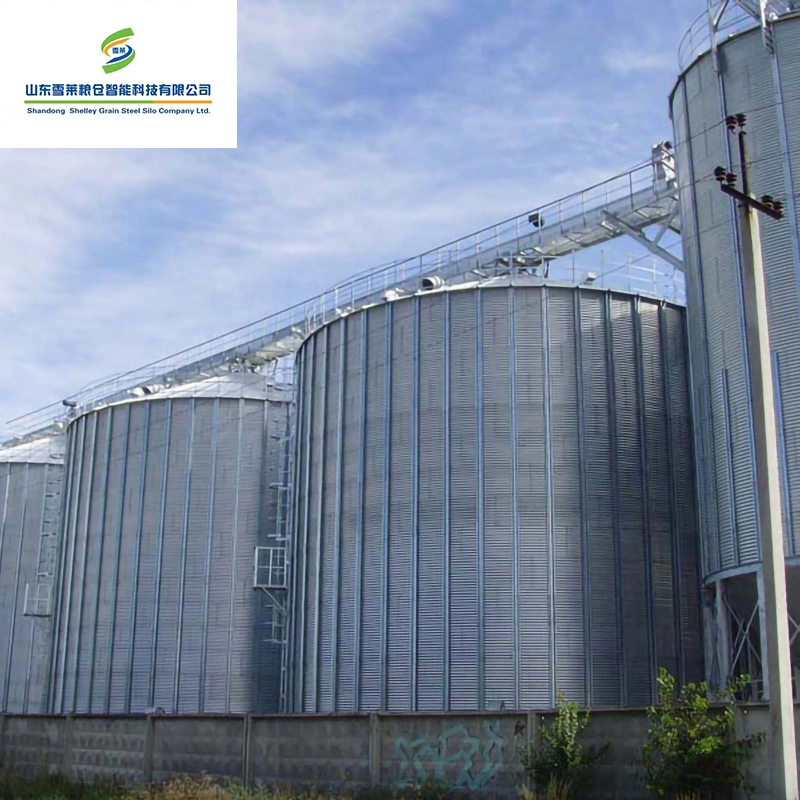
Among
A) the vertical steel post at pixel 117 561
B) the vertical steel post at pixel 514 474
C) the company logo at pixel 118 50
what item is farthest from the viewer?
the vertical steel post at pixel 117 561

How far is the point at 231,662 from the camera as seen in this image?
42.4 metres

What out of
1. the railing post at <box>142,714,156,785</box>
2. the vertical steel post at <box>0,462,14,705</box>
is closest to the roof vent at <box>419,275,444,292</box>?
the railing post at <box>142,714,156,785</box>

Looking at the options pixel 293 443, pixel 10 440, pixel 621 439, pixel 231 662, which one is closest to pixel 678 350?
pixel 621 439

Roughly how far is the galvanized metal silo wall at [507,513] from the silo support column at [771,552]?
51.0 feet

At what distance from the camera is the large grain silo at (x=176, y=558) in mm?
42625

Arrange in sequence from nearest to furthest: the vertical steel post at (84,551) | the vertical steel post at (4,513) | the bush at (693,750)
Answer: the bush at (693,750) → the vertical steel post at (84,551) → the vertical steel post at (4,513)

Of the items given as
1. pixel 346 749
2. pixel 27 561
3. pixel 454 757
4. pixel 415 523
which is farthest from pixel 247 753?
pixel 27 561

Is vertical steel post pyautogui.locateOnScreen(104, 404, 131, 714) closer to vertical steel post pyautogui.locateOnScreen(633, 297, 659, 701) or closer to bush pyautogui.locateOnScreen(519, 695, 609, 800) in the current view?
vertical steel post pyautogui.locateOnScreen(633, 297, 659, 701)

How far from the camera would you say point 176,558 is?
144ft

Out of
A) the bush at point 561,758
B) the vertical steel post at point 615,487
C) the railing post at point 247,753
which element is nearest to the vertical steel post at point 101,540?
the railing post at point 247,753

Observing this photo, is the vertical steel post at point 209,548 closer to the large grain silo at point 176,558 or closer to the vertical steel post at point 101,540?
the large grain silo at point 176,558

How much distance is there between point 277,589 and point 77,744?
47.9ft

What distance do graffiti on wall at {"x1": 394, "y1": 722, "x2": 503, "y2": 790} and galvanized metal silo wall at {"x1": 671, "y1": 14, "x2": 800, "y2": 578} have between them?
8.65m

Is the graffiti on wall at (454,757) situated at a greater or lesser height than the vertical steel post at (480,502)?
lesser
